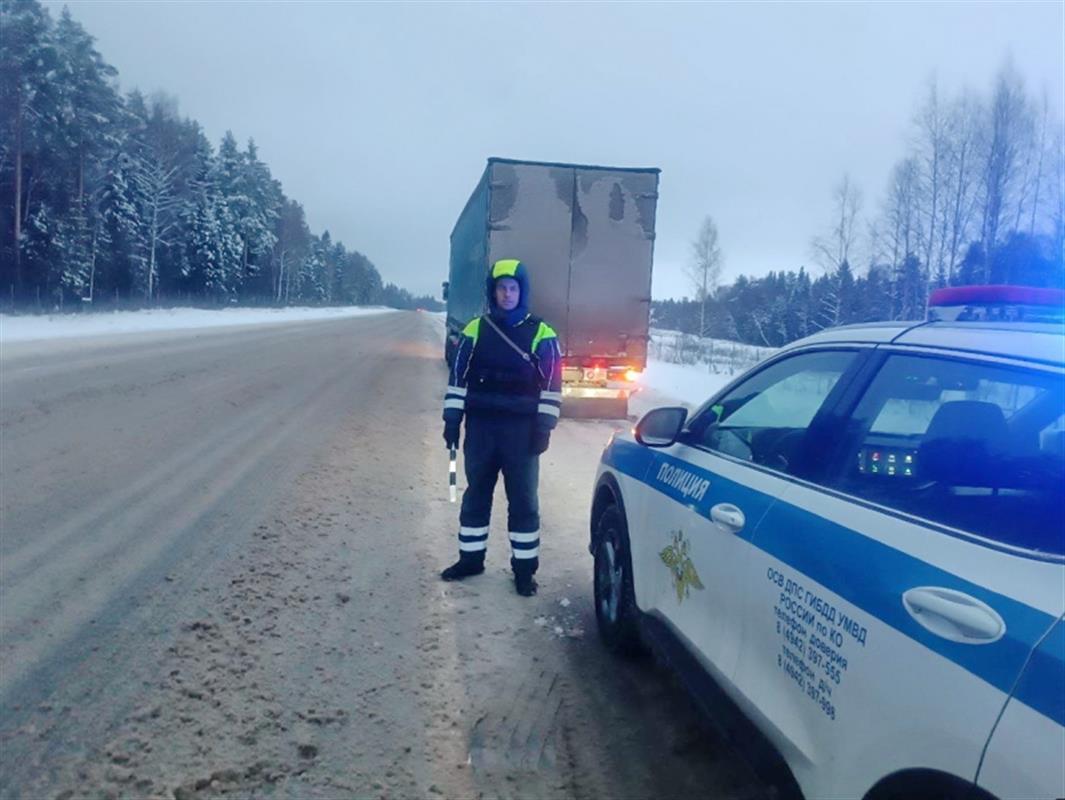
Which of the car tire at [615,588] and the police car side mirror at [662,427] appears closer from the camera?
the police car side mirror at [662,427]

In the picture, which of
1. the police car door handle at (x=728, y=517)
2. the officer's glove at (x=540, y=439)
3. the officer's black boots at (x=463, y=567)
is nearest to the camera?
the police car door handle at (x=728, y=517)

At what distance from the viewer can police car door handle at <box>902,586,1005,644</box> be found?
163cm

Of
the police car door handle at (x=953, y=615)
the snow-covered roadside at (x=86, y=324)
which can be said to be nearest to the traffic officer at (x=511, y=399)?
the police car door handle at (x=953, y=615)

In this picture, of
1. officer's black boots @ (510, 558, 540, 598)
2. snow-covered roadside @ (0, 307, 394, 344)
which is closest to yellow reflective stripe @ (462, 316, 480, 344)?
officer's black boots @ (510, 558, 540, 598)

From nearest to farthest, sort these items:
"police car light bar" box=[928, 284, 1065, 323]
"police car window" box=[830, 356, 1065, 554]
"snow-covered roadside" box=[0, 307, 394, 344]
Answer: "police car window" box=[830, 356, 1065, 554] → "police car light bar" box=[928, 284, 1065, 323] → "snow-covered roadside" box=[0, 307, 394, 344]

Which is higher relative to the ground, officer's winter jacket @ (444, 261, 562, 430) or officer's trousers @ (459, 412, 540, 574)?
officer's winter jacket @ (444, 261, 562, 430)

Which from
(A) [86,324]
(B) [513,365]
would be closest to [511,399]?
(B) [513,365]

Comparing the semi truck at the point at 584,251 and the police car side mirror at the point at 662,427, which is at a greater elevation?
the semi truck at the point at 584,251

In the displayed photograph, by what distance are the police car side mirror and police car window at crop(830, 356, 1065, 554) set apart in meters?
1.04

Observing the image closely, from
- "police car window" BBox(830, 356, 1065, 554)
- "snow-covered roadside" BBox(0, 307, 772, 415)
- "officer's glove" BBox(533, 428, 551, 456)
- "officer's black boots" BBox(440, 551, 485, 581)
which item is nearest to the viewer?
"police car window" BBox(830, 356, 1065, 554)

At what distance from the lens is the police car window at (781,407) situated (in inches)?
110

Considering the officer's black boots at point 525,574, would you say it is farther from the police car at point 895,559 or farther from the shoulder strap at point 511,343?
the police car at point 895,559

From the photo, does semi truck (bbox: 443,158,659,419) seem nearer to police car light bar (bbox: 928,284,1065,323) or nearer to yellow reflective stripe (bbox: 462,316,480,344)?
yellow reflective stripe (bbox: 462,316,480,344)

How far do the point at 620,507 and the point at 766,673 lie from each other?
1.80m
